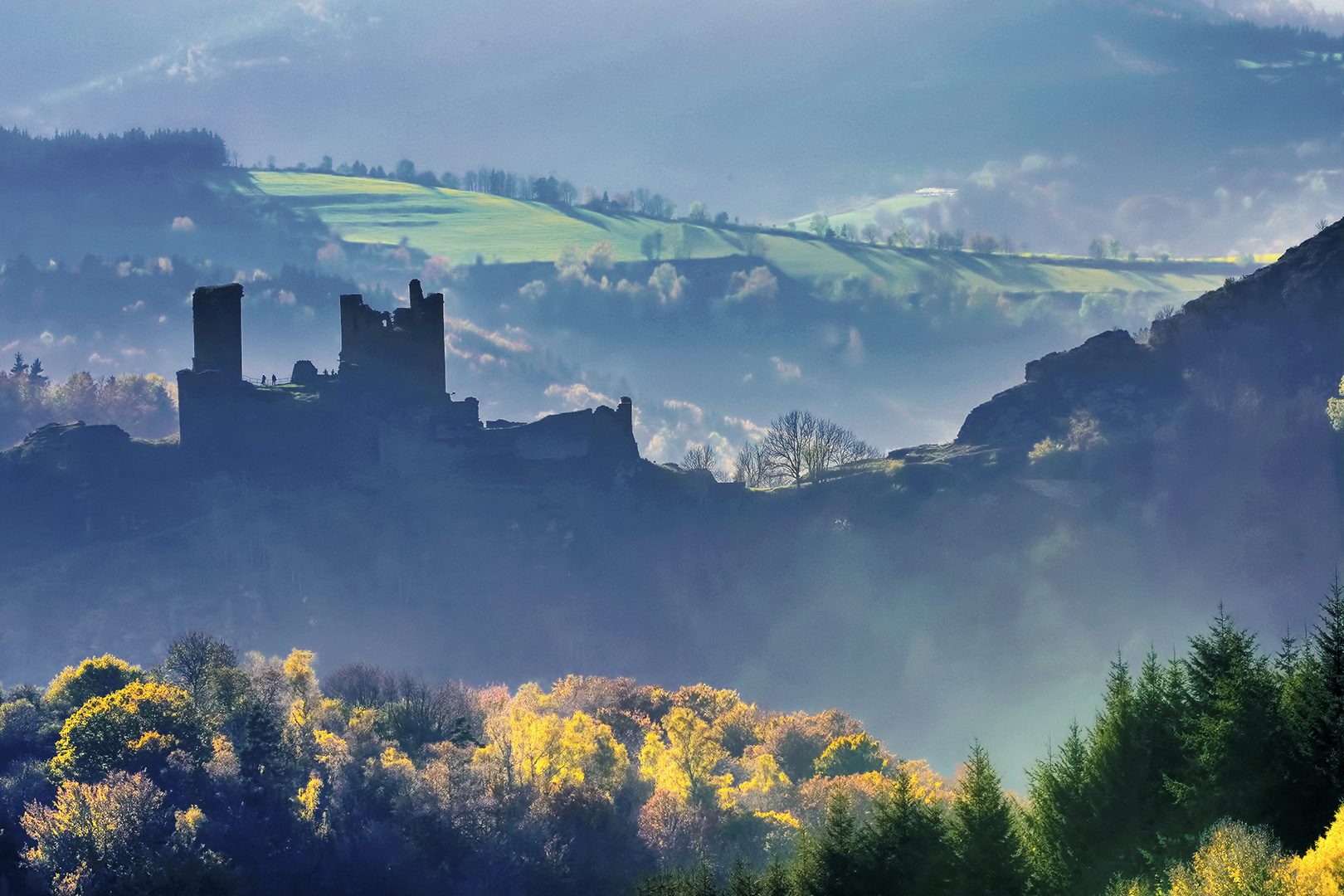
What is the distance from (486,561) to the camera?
11744 cm

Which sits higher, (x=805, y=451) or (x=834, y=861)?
(x=805, y=451)

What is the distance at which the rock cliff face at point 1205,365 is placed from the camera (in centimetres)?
11794

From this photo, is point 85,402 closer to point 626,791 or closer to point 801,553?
point 801,553

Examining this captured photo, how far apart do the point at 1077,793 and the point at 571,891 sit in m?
27.3

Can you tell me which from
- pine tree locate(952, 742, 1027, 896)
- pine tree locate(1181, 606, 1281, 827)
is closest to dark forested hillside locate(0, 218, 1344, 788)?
pine tree locate(1181, 606, 1281, 827)

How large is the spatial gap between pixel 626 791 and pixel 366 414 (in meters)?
48.4

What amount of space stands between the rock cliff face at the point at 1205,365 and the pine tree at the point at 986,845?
83.9 meters

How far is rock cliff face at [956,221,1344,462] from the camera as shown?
118 meters

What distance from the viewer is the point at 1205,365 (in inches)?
4830

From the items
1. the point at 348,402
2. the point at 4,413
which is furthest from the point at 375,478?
the point at 4,413

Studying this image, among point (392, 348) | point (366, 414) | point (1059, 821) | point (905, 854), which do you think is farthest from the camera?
point (366, 414)

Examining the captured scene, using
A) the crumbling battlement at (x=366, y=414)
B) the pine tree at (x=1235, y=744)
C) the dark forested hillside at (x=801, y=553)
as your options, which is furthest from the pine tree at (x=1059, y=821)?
the crumbling battlement at (x=366, y=414)

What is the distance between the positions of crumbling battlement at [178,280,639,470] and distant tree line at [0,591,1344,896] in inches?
662

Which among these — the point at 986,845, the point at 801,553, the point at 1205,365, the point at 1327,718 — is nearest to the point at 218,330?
the point at 801,553
